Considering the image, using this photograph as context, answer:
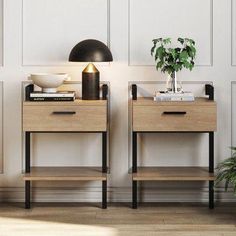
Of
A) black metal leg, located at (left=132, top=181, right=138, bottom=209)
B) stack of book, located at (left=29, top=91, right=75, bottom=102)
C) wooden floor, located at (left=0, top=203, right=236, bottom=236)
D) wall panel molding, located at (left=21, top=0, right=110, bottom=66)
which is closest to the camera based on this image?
wooden floor, located at (left=0, top=203, right=236, bottom=236)

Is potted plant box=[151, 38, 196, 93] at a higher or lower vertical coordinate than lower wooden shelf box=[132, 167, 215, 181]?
higher

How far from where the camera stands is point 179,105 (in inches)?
151

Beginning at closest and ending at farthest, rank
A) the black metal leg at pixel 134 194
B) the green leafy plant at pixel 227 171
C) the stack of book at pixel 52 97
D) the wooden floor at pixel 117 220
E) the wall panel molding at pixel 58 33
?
the wooden floor at pixel 117 220 → the green leafy plant at pixel 227 171 → the stack of book at pixel 52 97 → the black metal leg at pixel 134 194 → the wall panel molding at pixel 58 33

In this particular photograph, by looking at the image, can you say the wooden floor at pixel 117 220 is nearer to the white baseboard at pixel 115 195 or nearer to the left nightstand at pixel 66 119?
the white baseboard at pixel 115 195

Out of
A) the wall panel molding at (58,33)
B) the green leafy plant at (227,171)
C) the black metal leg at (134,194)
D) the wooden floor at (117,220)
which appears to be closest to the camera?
the wooden floor at (117,220)

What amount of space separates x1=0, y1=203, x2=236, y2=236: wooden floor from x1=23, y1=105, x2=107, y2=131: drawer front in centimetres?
50

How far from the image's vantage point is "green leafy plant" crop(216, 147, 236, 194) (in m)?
3.75

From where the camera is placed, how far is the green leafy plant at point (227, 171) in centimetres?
375

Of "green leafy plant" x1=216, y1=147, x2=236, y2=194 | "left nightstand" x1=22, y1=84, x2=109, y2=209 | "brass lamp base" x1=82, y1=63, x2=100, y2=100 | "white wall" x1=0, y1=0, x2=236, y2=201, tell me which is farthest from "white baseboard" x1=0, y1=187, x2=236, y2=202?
"brass lamp base" x1=82, y1=63, x2=100, y2=100

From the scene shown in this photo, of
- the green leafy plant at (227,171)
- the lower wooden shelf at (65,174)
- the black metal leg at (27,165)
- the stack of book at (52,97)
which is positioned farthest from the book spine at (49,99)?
the green leafy plant at (227,171)

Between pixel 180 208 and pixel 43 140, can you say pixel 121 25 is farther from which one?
pixel 180 208

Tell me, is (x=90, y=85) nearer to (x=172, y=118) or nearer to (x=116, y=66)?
(x=116, y=66)

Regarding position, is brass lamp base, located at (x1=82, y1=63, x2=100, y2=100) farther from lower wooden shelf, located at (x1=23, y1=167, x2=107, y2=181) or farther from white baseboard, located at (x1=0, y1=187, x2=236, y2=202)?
white baseboard, located at (x1=0, y1=187, x2=236, y2=202)

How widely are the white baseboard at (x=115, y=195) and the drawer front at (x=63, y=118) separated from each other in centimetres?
50
